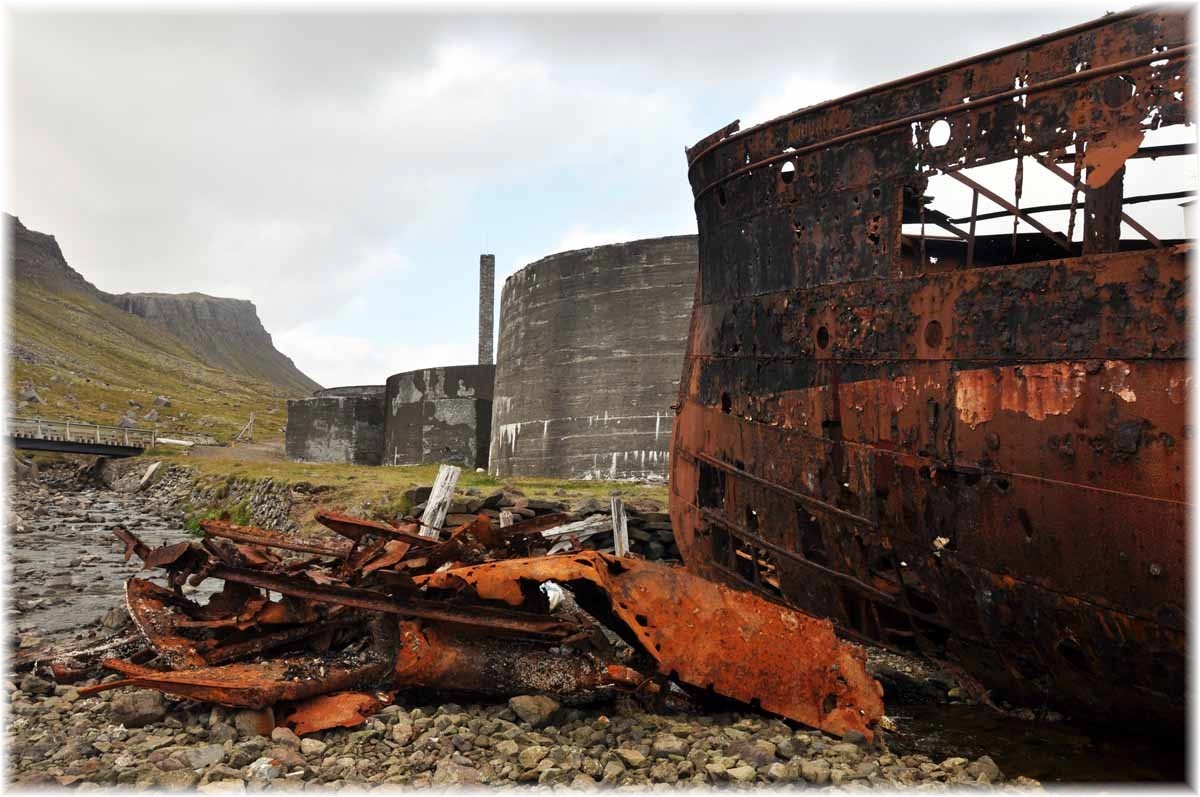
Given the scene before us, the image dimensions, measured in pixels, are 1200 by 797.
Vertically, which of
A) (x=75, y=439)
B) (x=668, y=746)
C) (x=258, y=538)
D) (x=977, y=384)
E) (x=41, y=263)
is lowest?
(x=75, y=439)

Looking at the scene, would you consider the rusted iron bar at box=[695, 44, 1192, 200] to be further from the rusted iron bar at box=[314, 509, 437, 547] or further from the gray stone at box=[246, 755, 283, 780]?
the gray stone at box=[246, 755, 283, 780]

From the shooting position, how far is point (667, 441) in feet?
50.5

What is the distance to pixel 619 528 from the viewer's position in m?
9.94

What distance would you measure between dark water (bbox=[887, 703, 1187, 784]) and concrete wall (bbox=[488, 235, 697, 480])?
10225 millimetres

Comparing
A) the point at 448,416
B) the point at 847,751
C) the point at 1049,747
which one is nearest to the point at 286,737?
the point at 847,751

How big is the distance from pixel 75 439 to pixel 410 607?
3284 centimetres

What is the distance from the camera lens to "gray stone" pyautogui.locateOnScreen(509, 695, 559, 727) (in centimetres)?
454

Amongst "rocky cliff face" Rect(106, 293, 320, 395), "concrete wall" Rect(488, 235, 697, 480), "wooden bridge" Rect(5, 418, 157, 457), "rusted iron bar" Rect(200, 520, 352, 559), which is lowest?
"wooden bridge" Rect(5, 418, 157, 457)

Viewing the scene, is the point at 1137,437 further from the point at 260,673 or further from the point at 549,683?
the point at 260,673

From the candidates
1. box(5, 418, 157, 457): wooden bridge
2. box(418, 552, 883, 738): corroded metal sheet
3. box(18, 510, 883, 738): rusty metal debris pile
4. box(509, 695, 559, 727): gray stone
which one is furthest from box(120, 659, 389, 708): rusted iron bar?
box(5, 418, 157, 457): wooden bridge

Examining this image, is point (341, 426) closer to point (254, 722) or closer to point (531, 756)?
point (254, 722)

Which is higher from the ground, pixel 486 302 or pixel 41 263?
pixel 41 263

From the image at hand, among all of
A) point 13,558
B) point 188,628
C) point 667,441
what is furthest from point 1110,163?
point 13,558

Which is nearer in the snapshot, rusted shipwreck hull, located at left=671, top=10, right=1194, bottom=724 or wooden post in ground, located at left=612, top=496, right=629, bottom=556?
rusted shipwreck hull, located at left=671, top=10, right=1194, bottom=724
